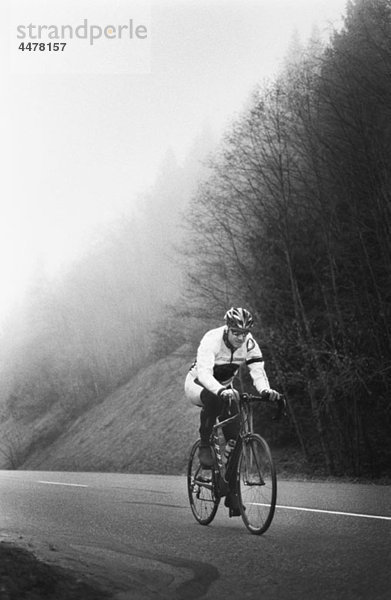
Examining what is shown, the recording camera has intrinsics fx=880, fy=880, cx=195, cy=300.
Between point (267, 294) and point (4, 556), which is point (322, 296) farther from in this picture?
point (4, 556)

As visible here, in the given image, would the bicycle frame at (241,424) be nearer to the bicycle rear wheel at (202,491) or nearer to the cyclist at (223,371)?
the cyclist at (223,371)

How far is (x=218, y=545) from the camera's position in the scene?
6.87m

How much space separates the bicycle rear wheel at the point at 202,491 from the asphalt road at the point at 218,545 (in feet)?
0.45

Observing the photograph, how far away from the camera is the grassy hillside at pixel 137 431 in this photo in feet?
93.2

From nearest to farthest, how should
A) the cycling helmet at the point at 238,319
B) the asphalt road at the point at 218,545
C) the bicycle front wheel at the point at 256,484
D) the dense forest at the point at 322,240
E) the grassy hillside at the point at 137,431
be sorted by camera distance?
1. the asphalt road at the point at 218,545
2. the bicycle front wheel at the point at 256,484
3. the cycling helmet at the point at 238,319
4. the dense forest at the point at 322,240
5. the grassy hillside at the point at 137,431

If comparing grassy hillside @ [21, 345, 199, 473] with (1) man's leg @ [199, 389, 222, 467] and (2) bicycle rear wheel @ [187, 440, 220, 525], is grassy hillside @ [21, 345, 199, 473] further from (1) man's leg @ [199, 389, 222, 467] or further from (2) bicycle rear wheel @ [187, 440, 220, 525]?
(1) man's leg @ [199, 389, 222, 467]

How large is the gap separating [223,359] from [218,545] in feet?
5.87

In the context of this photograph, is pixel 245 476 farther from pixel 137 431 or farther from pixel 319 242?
pixel 137 431

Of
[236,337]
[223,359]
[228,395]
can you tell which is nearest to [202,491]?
[223,359]

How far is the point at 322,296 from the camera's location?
18.7 meters

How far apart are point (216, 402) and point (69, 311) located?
133ft

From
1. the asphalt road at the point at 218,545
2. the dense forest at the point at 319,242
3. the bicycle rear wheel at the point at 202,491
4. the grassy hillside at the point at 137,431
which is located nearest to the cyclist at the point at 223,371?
the bicycle rear wheel at the point at 202,491

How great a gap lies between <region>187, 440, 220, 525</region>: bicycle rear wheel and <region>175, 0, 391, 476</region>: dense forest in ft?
26.2

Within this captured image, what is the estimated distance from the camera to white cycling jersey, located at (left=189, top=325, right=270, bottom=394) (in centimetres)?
779
